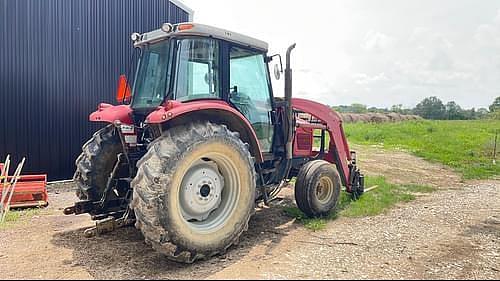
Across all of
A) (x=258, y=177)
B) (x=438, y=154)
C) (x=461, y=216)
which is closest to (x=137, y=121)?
(x=258, y=177)

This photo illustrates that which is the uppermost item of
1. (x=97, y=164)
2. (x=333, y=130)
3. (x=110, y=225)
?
(x=333, y=130)

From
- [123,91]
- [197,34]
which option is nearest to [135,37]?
[123,91]

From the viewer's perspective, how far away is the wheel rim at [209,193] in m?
4.10

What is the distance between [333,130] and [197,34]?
10.0ft

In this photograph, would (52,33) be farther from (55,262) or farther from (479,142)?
(479,142)

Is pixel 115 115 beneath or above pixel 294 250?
above

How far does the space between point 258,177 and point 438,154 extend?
12801mm

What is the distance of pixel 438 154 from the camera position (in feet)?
51.0

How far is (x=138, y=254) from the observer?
4.25 m

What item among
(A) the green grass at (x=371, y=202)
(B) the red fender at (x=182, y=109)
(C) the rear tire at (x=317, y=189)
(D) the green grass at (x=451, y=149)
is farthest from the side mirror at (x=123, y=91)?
(D) the green grass at (x=451, y=149)

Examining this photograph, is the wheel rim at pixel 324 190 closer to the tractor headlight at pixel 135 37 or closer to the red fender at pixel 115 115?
the red fender at pixel 115 115

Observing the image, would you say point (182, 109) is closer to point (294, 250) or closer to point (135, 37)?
point (135, 37)

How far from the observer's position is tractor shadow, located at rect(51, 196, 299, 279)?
147 inches

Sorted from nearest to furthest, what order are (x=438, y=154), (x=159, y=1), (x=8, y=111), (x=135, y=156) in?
1. (x=135, y=156)
2. (x=8, y=111)
3. (x=159, y=1)
4. (x=438, y=154)
